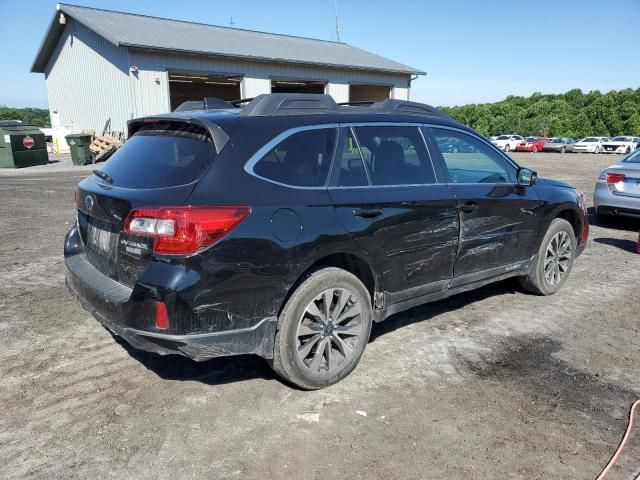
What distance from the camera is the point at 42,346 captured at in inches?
157

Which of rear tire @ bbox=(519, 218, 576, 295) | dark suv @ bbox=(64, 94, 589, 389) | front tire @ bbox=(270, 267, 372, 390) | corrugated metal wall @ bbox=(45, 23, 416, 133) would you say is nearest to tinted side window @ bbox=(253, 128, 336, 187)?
dark suv @ bbox=(64, 94, 589, 389)

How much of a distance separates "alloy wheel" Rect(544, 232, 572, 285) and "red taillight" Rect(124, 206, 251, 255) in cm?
372

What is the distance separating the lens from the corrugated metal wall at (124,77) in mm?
19703

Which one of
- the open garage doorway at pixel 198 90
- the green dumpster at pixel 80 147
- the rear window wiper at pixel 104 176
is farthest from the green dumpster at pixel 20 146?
the rear window wiper at pixel 104 176

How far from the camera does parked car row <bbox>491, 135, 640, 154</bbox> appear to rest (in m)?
39.6

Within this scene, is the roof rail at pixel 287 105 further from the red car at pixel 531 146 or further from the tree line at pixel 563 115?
the tree line at pixel 563 115

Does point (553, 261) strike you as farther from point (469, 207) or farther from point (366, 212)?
point (366, 212)

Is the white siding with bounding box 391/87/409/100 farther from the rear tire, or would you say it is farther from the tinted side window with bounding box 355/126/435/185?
the tinted side window with bounding box 355/126/435/185

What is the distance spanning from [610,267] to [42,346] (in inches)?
252

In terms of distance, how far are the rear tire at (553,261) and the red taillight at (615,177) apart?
374 cm

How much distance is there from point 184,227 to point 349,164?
1305 millimetres

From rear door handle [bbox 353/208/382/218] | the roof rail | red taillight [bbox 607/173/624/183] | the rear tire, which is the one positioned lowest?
the rear tire

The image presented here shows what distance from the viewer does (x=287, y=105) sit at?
3.40 meters

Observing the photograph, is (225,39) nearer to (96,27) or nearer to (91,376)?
(96,27)
